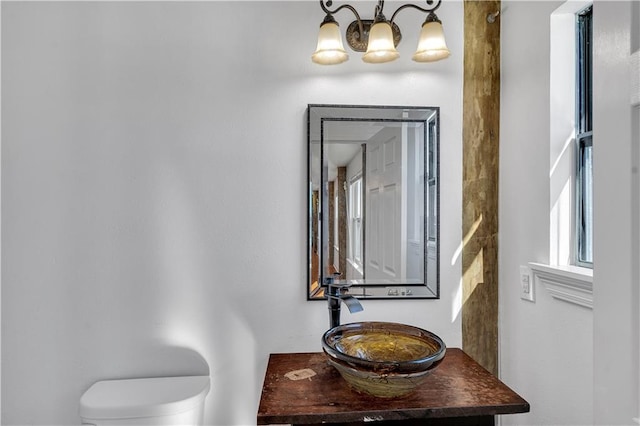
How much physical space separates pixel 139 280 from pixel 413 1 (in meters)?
1.64

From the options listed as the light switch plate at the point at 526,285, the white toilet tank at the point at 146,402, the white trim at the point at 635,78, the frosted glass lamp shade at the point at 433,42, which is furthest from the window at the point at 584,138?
the white toilet tank at the point at 146,402

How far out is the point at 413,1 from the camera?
5.24 feet

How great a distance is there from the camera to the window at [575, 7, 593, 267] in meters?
1.23

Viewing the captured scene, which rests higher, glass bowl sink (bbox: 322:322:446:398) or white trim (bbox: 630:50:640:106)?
white trim (bbox: 630:50:640:106)

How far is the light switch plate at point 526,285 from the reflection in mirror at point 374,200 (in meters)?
0.32

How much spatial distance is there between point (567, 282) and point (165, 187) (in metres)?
1.49

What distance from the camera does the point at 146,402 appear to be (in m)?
1.33

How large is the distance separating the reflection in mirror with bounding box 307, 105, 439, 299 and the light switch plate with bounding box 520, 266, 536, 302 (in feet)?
1.05

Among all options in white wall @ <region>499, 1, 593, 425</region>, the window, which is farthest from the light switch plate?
the window

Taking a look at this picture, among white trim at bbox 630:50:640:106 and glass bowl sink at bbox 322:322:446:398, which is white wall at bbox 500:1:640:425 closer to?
white trim at bbox 630:50:640:106

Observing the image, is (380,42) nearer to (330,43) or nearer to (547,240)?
(330,43)

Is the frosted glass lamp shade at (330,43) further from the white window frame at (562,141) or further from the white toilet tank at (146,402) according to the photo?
the white toilet tank at (146,402)

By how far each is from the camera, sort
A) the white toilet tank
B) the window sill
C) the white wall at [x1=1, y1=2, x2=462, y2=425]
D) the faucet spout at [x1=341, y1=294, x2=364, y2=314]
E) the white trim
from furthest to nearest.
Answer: the white wall at [x1=1, y1=2, x2=462, y2=425]
the white toilet tank
the faucet spout at [x1=341, y1=294, x2=364, y2=314]
the window sill
the white trim

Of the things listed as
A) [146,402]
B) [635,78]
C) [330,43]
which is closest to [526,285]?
[635,78]
